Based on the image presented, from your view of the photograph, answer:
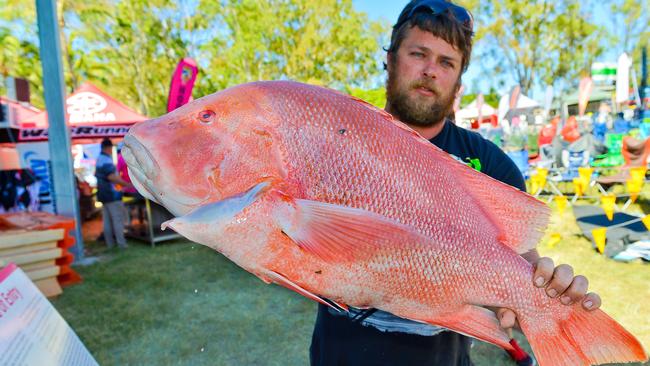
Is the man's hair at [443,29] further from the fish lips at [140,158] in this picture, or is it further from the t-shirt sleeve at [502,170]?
the fish lips at [140,158]

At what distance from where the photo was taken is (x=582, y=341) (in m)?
1.10

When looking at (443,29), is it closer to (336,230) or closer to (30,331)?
(336,230)

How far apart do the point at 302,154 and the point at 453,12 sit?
3.99ft

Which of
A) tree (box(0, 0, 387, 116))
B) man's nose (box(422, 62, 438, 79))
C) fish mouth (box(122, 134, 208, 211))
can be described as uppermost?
tree (box(0, 0, 387, 116))

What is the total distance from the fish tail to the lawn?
104 inches

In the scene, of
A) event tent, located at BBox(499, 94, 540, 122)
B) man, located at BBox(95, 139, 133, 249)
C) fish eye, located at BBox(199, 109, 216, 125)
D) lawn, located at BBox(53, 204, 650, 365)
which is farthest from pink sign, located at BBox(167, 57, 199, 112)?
event tent, located at BBox(499, 94, 540, 122)

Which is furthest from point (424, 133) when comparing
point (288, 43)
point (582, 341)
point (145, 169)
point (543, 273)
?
point (288, 43)

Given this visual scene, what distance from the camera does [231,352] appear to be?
3.67m

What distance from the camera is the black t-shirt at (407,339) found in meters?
1.62

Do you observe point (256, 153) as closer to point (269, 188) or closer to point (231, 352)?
point (269, 188)

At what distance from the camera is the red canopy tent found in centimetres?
993

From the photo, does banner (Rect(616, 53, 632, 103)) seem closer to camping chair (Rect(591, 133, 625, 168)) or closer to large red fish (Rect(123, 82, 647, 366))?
camping chair (Rect(591, 133, 625, 168))

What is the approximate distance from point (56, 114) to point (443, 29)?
680 cm

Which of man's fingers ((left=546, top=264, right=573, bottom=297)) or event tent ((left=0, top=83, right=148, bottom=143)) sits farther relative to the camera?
event tent ((left=0, top=83, right=148, bottom=143))
